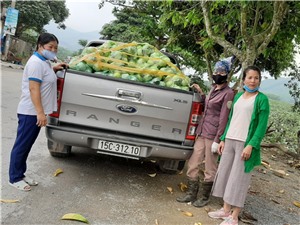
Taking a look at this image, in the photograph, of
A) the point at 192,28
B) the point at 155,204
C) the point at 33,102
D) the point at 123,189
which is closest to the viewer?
the point at 33,102

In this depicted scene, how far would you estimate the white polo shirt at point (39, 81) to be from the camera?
3381 millimetres

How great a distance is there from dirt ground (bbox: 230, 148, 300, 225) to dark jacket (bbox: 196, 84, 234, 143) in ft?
3.54

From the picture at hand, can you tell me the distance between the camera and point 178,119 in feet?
12.7

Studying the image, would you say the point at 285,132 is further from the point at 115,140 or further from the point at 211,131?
the point at 115,140

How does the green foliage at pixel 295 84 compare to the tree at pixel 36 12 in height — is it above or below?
below

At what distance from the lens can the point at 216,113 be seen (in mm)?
3881

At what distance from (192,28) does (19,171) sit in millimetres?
7688

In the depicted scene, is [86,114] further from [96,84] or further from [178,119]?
[178,119]

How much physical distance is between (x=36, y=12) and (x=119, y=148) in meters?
29.6

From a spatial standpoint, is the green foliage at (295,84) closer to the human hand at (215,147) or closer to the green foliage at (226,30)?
the green foliage at (226,30)

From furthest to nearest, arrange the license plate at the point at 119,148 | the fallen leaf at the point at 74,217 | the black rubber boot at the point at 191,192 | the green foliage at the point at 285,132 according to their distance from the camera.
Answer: the green foliage at the point at 285,132, the black rubber boot at the point at 191,192, the license plate at the point at 119,148, the fallen leaf at the point at 74,217

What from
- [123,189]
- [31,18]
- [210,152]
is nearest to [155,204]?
[123,189]

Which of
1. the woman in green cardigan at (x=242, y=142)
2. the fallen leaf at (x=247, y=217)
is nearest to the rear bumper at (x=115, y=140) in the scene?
the woman in green cardigan at (x=242, y=142)

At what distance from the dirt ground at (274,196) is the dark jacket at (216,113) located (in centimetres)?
108
